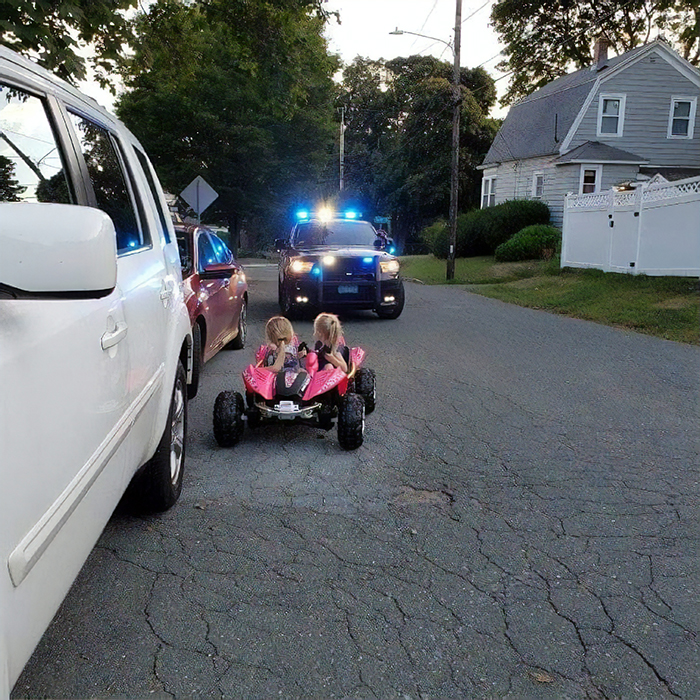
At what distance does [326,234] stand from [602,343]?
5180 millimetres

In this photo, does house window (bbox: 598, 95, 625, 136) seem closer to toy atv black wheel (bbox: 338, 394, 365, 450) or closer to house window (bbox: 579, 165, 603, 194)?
house window (bbox: 579, 165, 603, 194)

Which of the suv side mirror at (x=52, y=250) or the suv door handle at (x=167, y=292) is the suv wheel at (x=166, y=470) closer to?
the suv door handle at (x=167, y=292)

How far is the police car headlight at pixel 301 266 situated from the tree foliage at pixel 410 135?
2761 centimetres

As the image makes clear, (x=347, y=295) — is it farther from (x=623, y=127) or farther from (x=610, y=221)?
(x=623, y=127)

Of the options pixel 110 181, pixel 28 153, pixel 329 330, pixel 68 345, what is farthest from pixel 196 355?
pixel 68 345

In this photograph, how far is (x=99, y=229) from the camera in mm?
1831

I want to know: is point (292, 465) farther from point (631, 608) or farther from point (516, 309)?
point (516, 309)

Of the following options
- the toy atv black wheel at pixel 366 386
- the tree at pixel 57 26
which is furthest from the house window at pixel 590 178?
the toy atv black wheel at pixel 366 386

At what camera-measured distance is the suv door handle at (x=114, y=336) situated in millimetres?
2436

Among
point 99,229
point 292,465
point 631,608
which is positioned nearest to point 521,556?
point 631,608

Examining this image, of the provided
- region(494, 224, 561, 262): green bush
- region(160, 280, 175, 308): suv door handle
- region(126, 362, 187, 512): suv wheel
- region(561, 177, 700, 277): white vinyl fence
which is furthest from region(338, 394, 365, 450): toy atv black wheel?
region(494, 224, 561, 262): green bush

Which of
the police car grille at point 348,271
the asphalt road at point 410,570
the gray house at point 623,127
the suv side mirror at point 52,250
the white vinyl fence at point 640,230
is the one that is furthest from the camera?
the gray house at point 623,127

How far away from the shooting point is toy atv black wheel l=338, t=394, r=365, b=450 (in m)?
5.14

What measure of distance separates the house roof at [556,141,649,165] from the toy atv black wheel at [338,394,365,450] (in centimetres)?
2602
